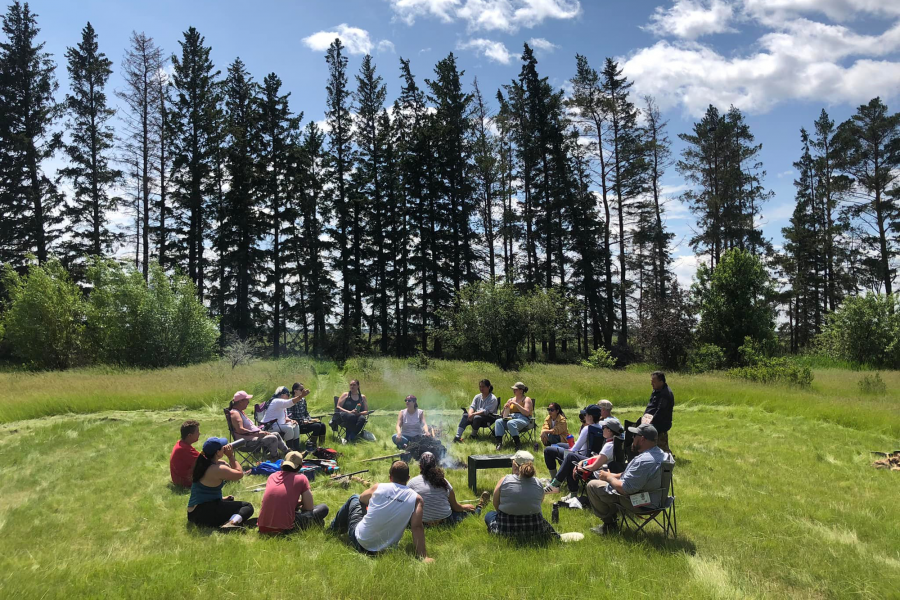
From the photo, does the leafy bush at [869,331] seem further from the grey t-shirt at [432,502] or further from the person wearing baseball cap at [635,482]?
the grey t-shirt at [432,502]

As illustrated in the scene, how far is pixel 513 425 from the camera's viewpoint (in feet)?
28.2

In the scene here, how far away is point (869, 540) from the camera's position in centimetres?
459

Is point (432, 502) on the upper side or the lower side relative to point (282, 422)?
lower

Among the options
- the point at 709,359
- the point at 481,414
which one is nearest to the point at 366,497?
the point at 481,414

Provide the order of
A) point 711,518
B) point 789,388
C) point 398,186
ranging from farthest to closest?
point 398,186, point 789,388, point 711,518

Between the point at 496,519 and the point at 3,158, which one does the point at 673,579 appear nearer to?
the point at 496,519

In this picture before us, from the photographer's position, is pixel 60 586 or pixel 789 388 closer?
pixel 60 586

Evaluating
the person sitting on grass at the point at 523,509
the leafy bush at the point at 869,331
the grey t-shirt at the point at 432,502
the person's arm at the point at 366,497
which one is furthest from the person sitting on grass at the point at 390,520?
the leafy bush at the point at 869,331

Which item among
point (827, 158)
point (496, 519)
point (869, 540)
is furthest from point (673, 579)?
point (827, 158)

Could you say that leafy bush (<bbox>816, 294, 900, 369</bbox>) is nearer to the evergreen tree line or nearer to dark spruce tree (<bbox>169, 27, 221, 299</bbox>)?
the evergreen tree line

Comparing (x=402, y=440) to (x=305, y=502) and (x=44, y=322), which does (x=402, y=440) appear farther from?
(x=44, y=322)

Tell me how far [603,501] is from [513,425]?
381cm

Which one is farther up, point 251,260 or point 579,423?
point 251,260

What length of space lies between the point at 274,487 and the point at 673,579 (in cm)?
348
